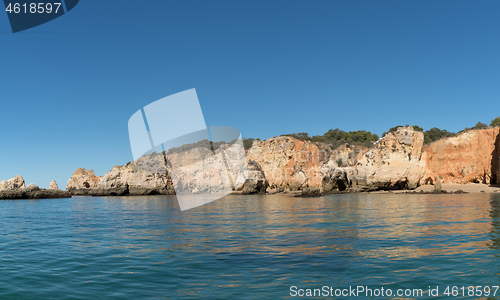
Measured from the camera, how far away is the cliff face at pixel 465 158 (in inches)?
1874

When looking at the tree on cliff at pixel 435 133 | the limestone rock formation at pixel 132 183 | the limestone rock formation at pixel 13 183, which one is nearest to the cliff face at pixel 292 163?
the limestone rock formation at pixel 132 183

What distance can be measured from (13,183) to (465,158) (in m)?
82.0

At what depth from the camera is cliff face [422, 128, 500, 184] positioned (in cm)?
4759

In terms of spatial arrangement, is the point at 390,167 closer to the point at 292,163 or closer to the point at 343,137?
the point at 292,163

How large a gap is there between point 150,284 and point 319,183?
53.1 m

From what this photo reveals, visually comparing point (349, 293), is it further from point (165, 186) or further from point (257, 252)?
point (165, 186)

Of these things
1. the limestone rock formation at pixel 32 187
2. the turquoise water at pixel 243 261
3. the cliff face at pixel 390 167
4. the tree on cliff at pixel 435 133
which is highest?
the tree on cliff at pixel 435 133

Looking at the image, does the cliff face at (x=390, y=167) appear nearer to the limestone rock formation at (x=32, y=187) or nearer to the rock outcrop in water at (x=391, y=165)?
the rock outcrop in water at (x=391, y=165)

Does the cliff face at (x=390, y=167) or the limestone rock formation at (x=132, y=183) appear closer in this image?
the cliff face at (x=390, y=167)

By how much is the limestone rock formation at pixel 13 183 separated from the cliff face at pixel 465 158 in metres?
75.4

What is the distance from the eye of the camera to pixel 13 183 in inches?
2542

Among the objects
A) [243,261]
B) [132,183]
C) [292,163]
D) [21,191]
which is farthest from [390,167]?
[21,191]

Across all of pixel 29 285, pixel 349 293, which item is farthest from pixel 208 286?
pixel 29 285

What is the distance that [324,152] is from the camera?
207ft
